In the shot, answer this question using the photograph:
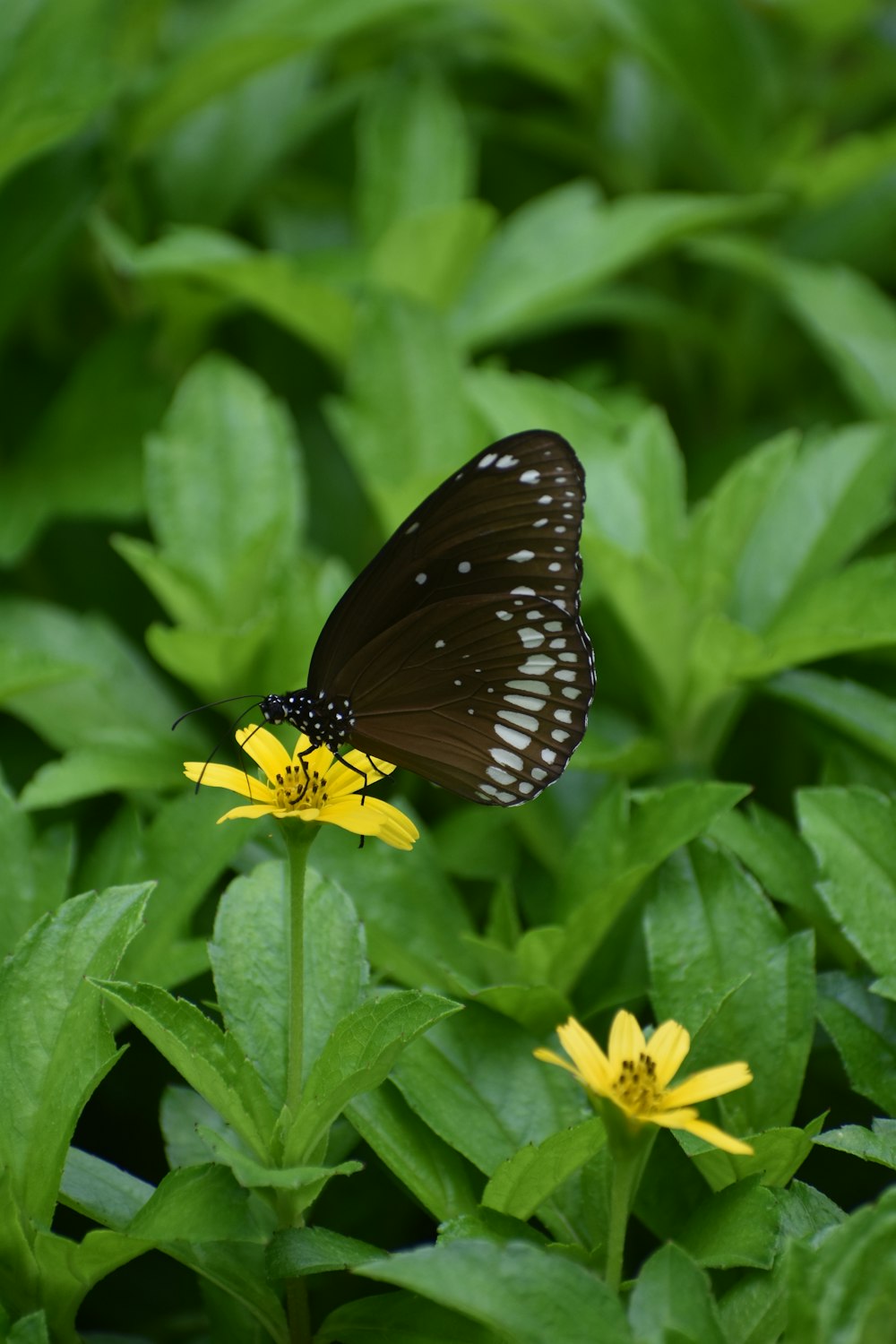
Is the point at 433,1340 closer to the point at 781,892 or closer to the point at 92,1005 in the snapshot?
the point at 92,1005

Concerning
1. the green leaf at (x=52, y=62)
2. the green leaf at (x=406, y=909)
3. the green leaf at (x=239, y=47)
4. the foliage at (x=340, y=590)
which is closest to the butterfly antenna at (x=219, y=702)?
the foliage at (x=340, y=590)

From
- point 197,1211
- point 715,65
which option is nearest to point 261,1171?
point 197,1211

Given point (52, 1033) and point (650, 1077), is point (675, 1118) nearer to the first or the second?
point (650, 1077)

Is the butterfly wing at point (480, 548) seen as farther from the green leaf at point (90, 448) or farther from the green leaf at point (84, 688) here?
the green leaf at point (90, 448)

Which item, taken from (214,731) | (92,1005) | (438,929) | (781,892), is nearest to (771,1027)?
(781,892)

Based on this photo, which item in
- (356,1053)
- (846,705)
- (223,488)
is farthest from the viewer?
(223,488)

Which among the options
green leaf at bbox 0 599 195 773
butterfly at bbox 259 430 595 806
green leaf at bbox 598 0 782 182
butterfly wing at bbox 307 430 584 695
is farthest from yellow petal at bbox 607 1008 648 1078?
green leaf at bbox 598 0 782 182
